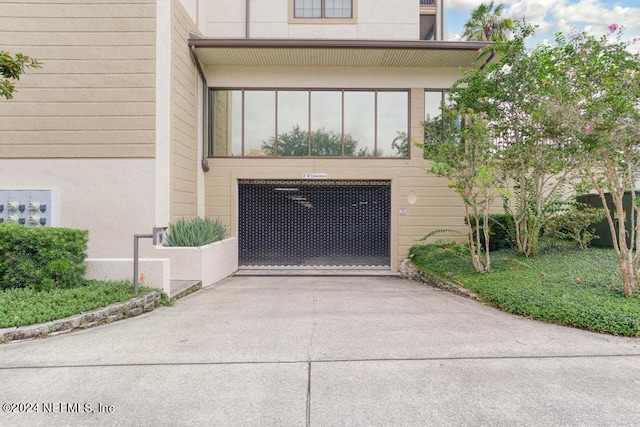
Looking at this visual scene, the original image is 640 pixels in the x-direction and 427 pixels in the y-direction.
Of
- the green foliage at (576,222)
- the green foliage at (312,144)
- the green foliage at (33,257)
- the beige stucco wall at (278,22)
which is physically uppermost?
the beige stucco wall at (278,22)

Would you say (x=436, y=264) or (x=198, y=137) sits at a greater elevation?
(x=198, y=137)

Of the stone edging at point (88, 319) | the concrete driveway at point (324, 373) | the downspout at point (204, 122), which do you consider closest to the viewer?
the concrete driveway at point (324, 373)

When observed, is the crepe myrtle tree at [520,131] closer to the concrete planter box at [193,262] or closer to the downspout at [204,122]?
the concrete planter box at [193,262]

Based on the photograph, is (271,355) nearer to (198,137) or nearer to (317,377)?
(317,377)

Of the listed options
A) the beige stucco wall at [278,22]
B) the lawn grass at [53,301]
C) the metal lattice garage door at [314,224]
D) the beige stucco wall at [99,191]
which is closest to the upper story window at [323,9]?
the beige stucco wall at [278,22]

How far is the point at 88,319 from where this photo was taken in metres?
4.97

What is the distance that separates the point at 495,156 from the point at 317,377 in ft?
22.0

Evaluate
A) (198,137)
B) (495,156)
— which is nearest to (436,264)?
(495,156)

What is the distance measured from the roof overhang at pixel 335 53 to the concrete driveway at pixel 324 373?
781 cm

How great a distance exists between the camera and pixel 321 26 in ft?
38.8

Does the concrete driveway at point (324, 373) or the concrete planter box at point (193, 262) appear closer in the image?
the concrete driveway at point (324, 373)

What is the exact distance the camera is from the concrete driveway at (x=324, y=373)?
2.82 m

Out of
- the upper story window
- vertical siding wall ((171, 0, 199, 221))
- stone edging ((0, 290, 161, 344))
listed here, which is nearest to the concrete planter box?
vertical siding wall ((171, 0, 199, 221))

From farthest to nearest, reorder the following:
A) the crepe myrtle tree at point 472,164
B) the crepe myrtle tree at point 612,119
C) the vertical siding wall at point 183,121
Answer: the vertical siding wall at point 183,121 < the crepe myrtle tree at point 472,164 < the crepe myrtle tree at point 612,119
